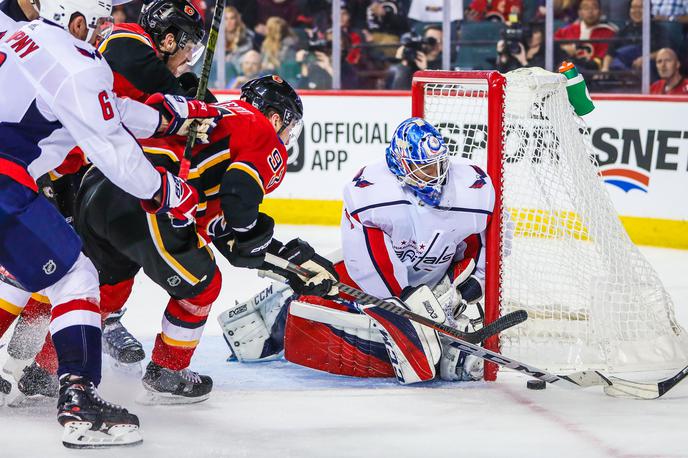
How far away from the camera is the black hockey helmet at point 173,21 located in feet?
10.7

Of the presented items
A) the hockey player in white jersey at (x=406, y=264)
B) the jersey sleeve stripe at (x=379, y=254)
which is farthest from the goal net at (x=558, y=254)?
the jersey sleeve stripe at (x=379, y=254)

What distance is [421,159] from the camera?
10.4 ft

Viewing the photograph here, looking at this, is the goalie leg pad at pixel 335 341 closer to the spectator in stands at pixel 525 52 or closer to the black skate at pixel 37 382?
the black skate at pixel 37 382

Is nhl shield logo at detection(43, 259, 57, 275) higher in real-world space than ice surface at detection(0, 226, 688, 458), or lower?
higher

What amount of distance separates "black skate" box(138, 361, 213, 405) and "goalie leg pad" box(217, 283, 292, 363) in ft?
1.40

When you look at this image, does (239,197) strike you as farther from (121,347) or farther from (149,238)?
(121,347)

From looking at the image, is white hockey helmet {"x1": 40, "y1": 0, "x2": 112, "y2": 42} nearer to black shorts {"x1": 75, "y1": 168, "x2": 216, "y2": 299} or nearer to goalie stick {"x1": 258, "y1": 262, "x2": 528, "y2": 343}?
black shorts {"x1": 75, "y1": 168, "x2": 216, "y2": 299}

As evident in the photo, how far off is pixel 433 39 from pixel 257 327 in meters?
3.47

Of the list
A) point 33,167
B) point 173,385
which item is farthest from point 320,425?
point 33,167

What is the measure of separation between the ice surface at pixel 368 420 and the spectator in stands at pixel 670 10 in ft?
10.8

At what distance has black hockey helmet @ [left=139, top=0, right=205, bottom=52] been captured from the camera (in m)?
3.27

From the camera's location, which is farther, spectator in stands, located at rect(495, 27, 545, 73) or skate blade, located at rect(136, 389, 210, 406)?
spectator in stands, located at rect(495, 27, 545, 73)

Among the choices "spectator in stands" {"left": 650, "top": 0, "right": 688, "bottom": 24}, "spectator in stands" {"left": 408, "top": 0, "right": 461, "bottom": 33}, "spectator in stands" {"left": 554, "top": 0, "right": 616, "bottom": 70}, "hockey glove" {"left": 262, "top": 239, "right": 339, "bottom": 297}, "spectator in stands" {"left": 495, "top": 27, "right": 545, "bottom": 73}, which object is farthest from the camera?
"spectator in stands" {"left": 408, "top": 0, "right": 461, "bottom": 33}

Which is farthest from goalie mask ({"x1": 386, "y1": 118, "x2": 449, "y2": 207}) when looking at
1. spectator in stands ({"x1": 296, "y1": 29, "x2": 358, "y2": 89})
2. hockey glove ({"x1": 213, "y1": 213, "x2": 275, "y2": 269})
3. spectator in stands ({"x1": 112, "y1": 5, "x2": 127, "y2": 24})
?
spectator in stands ({"x1": 112, "y1": 5, "x2": 127, "y2": 24})
